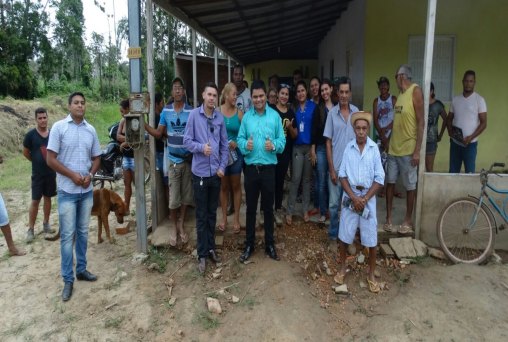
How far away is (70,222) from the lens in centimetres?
411

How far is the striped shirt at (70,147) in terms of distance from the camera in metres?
3.99

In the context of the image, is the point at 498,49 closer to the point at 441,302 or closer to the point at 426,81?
the point at 426,81

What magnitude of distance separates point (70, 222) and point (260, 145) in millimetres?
2112

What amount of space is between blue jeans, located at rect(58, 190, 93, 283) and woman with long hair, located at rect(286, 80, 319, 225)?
A: 94.9 inches

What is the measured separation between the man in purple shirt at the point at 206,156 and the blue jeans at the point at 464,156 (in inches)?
132

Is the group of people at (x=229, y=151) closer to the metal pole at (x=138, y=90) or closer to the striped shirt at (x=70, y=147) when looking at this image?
the metal pole at (x=138, y=90)

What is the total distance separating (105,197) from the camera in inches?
209

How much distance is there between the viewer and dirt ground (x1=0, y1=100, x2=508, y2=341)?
11.8ft

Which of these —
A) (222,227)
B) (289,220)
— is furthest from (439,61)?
(222,227)

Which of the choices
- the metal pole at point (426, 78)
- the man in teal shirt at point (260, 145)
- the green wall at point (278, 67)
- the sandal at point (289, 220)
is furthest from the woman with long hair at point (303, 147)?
the green wall at point (278, 67)

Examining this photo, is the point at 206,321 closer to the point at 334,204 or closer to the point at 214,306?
the point at 214,306

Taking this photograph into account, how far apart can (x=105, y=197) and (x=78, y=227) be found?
103 centimetres

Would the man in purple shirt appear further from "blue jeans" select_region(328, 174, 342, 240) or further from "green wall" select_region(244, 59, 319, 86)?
"green wall" select_region(244, 59, 319, 86)

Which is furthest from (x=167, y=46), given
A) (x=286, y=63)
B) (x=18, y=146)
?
(x=18, y=146)
